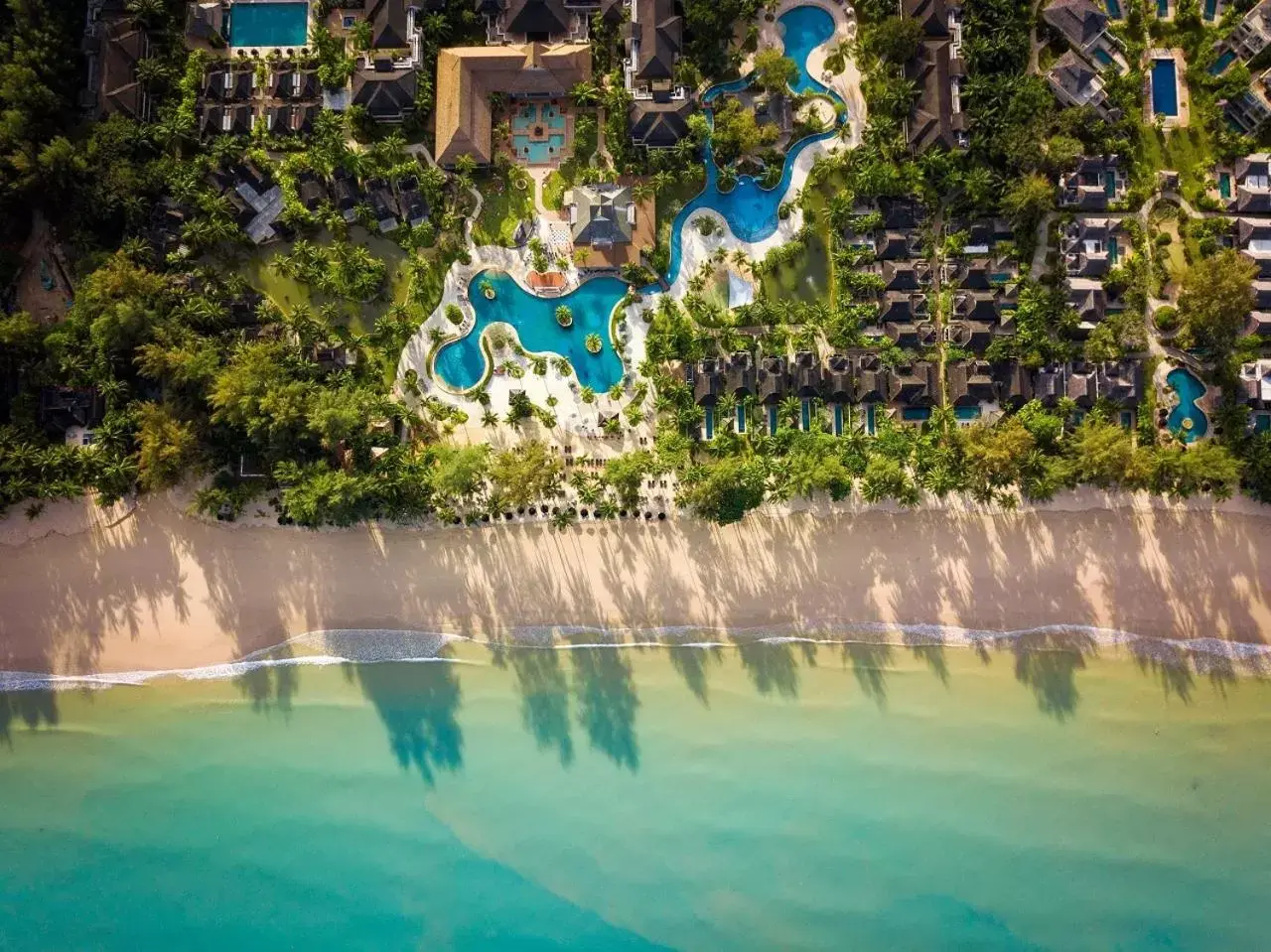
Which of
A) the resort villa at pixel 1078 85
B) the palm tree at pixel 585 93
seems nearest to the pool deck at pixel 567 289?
the palm tree at pixel 585 93

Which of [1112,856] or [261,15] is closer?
[1112,856]

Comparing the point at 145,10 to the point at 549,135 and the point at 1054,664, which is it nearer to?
the point at 549,135

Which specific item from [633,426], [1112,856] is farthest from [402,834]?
[1112,856]

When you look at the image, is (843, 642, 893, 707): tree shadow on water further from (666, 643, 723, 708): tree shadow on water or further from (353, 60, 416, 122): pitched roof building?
(353, 60, 416, 122): pitched roof building

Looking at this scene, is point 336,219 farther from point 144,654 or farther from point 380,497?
point 144,654

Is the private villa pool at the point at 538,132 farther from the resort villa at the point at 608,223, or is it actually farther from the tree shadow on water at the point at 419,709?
the tree shadow on water at the point at 419,709

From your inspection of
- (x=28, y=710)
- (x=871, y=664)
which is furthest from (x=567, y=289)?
(x=28, y=710)
